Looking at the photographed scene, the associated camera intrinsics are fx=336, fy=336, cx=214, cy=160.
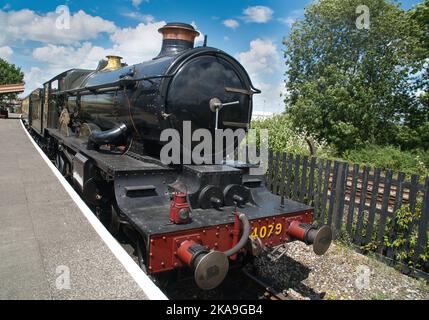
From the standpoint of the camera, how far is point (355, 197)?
19.6 feet

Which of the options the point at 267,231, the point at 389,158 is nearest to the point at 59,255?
the point at 267,231

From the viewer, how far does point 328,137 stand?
17547 millimetres

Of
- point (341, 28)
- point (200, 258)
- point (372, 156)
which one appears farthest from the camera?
point (341, 28)

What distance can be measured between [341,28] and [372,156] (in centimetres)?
913

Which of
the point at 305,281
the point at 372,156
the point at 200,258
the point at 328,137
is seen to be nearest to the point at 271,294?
the point at 305,281

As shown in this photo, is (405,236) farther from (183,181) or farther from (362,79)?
(362,79)

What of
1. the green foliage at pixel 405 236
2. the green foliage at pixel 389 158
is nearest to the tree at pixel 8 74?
the green foliage at pixel 389 158

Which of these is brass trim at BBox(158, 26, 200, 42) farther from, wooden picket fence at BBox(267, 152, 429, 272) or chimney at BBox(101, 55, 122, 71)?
wooden picket fence at BBox(267, 152, 429, 272)

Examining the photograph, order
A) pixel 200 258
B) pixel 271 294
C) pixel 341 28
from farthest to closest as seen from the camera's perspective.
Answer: pixel 341 28
pixel 271 294
pixel 200 258

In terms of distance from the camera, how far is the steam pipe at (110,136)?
4.81 meters

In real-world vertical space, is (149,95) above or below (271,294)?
above
